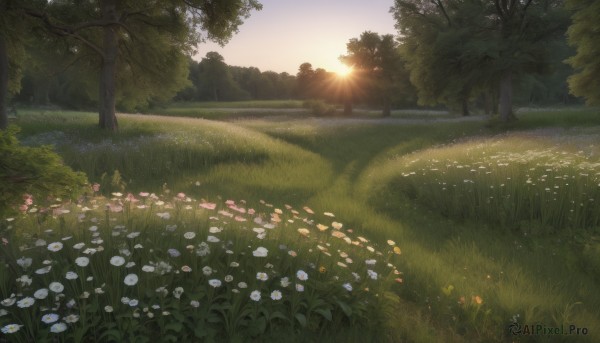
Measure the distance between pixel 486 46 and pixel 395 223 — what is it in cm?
1694

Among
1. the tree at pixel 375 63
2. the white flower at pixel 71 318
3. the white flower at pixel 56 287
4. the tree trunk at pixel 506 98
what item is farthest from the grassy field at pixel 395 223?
the tree at pixel 375 63

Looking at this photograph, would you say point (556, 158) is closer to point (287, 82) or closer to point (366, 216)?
point (366, 216)

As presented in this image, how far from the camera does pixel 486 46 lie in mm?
21547

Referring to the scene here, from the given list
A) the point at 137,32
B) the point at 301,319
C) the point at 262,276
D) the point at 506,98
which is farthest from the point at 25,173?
the point at 506,98

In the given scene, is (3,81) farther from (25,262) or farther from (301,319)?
(301,319)

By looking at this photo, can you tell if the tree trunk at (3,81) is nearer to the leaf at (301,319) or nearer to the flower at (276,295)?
the flower at (276,295)

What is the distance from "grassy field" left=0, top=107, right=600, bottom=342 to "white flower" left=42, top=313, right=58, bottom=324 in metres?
0.40

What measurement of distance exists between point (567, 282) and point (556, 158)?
546 cm

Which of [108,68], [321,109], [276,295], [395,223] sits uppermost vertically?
[108,68]

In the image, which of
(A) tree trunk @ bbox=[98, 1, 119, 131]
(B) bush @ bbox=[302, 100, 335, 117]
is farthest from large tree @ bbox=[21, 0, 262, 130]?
(B) bush @ bbox=[302, 100, 335, 117]

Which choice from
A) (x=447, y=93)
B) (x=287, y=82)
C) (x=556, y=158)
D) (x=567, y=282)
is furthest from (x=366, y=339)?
Result: (x=287, y=82)

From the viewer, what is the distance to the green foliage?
405 cm

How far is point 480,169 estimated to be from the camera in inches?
411

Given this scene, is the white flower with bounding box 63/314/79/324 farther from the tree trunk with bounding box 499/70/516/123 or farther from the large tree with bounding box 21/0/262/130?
the tree trunk with bounding box 499/70/516/123
